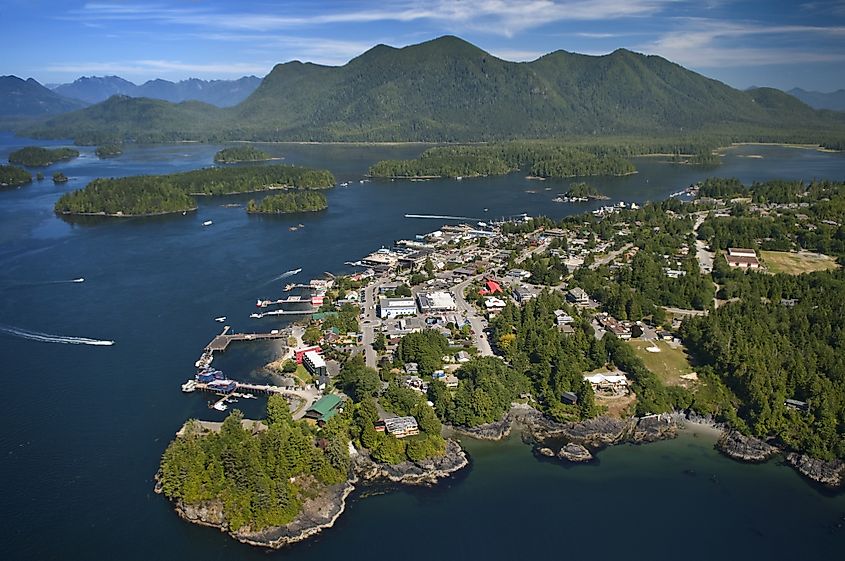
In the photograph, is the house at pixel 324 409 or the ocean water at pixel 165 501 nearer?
the ocean water at pixel 165 501

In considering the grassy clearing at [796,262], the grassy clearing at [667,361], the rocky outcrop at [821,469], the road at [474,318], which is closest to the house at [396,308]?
the road at [474,318]

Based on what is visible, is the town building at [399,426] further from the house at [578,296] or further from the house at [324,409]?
the house at [578,296]

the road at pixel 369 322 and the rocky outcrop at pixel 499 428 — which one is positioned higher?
the road at pixel 369 322

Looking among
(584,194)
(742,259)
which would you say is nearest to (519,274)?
(742,259)

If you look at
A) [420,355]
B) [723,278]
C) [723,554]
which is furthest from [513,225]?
[723,554]

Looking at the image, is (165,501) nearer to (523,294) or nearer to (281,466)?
(281,466)

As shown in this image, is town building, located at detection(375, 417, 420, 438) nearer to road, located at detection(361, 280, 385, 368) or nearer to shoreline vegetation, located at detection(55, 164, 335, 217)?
road, located at detection(361, 280, 385, 368)
